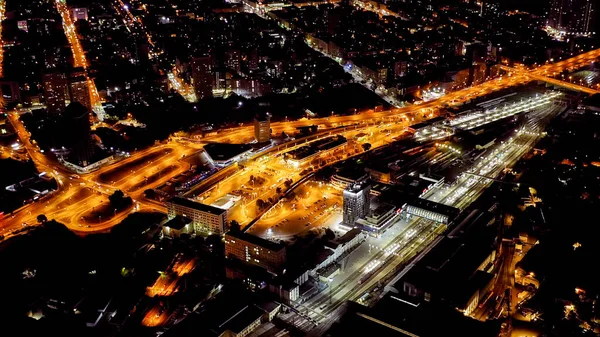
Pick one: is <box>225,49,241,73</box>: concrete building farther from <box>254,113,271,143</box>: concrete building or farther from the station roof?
the station roof

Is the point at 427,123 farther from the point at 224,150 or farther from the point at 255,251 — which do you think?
the point at 255,251

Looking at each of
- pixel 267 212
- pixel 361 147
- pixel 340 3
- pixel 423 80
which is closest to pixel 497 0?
pixel 340 3

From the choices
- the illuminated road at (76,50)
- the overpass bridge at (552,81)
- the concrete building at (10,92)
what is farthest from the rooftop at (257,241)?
the overpass bridge at (552,81)

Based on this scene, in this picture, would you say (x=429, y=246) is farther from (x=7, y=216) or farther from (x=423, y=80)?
(x=423, y=80)

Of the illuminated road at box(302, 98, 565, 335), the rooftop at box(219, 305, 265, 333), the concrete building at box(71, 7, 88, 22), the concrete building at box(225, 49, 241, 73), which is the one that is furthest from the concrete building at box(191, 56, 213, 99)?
the concrete building at box(71, 7, 88, 22)

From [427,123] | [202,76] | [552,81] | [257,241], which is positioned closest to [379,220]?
[257,241]

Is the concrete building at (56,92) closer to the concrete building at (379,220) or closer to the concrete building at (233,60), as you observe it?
the concrete building at (233,60)
